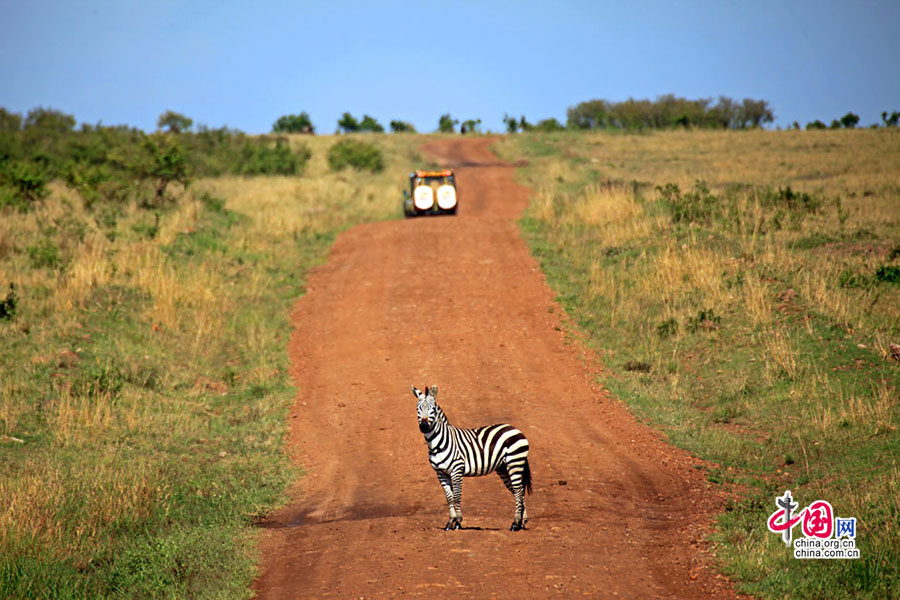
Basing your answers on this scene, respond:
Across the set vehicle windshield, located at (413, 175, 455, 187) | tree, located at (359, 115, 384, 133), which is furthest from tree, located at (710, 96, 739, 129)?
vehicle windshield, located at (413, 175, 455, 187)

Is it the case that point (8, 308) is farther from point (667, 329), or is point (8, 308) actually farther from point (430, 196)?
point (430, 196)

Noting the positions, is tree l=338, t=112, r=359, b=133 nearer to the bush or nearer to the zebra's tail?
the bush

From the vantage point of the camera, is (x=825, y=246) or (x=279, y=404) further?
(x=825, y=246)

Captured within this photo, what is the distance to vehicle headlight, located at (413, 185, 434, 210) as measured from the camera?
30734 mm

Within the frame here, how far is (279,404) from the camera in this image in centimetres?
1520

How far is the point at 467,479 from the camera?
1093cm

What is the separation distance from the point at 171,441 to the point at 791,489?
9.01 metres

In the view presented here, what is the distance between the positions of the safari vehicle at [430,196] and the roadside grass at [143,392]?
11.2ft

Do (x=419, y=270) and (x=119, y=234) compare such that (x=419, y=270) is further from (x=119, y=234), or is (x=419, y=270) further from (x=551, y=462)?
(x=551, y=462)

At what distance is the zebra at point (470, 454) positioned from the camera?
24.9 feet

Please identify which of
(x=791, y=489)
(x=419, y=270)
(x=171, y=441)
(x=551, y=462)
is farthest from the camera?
(x=419, y=270)

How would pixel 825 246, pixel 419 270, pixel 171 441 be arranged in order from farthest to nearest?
pixel 419 270 < pixel 825 246 < pixel 171 441

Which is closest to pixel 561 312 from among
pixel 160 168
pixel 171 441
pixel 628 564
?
pixel 171 441

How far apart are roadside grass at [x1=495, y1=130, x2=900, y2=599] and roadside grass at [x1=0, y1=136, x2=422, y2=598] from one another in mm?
6021
